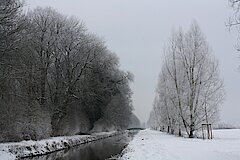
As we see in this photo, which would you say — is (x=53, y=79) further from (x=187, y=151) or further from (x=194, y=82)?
(x=187, y=151)

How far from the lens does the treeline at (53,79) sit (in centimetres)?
2420

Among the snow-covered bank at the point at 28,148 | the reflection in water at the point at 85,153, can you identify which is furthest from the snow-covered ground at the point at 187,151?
the snow-covered bank at the point at 28,148

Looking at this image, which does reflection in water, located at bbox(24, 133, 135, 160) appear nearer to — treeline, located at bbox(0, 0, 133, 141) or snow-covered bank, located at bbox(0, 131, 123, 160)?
snow-covered bank, located at bbox(0, 131, 123, 160)

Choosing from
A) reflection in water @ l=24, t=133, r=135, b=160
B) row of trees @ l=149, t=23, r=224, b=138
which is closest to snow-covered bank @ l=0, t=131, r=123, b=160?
reflection in water @ l=24, t=133, r=135, b=160

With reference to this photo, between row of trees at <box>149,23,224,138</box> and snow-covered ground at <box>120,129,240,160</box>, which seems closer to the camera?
snow-covered ground at <box>120,129,240,160</box>

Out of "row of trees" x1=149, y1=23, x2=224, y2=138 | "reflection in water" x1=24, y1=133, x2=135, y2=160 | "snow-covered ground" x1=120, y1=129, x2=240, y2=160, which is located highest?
"row of trees" x1=149, y1=23, x2=224, y2=138

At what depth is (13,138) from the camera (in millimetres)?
25562

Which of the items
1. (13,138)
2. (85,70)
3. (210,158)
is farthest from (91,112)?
(210,158)

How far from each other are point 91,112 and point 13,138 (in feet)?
101

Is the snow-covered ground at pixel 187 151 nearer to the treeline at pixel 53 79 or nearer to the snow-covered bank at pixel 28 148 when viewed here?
the snow-covered bank at pixel 28 148

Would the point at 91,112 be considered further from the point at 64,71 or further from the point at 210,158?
the point at 210,158

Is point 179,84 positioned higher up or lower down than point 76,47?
lower down

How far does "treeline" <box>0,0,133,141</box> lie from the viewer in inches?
953

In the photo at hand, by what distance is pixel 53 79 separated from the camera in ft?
152
